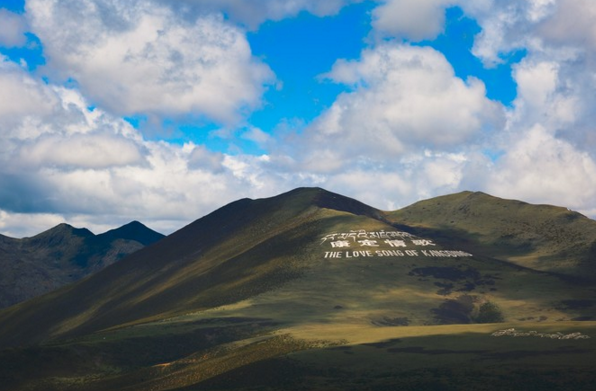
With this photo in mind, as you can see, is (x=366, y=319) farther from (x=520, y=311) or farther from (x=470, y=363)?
(x=470, y=363)

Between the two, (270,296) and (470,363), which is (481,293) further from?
(470,363)

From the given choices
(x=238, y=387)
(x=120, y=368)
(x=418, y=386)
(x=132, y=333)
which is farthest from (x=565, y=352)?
(x=132, y=333)

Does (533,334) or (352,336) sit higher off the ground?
(352,336)

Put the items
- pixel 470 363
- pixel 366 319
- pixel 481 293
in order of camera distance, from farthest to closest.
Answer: pixel 481 293 < pixel 366 319 < pixel 470 363

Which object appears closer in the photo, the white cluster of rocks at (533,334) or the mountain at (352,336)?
the mountain at (352,336)

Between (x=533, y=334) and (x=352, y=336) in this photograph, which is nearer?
(x=533, y=334)

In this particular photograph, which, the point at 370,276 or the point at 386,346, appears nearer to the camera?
the point at 386,346

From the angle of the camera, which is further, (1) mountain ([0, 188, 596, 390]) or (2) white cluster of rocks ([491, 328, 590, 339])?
(2) white cluster of rocks ([491, 328, 590, 339])

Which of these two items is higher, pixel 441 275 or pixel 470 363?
pixel 441 275

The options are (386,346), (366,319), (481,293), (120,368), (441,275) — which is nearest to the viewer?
(386,346)
